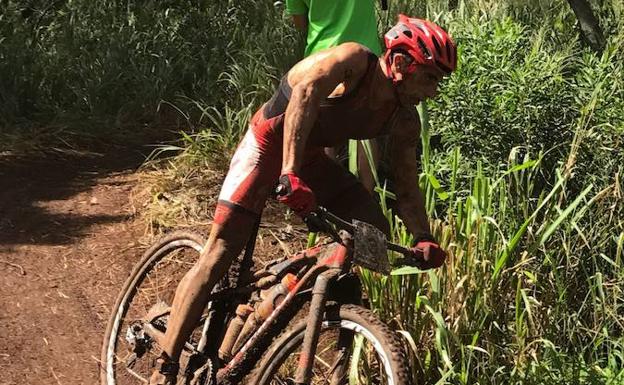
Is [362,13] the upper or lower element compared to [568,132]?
upper

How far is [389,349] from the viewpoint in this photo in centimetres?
308

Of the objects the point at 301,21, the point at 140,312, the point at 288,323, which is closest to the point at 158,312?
the point at 288,323

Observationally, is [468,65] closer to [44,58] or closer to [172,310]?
[172,310]

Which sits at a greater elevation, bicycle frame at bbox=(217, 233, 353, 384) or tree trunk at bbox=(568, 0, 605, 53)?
tree trunk at bbox=(568, 0, 605, 53)

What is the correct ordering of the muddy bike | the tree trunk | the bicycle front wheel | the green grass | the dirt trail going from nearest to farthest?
the bicycle front wheel, the muddy bike, the green grass, the dirt trail, the tree trunk

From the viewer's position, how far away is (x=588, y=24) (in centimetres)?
619

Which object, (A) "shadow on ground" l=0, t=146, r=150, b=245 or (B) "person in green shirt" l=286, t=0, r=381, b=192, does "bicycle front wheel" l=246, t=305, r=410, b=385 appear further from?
(A) "shadow on ground" l=0, t=146, r=150, b=245

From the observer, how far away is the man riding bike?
3188 mm

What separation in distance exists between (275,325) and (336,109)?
0.85 metres

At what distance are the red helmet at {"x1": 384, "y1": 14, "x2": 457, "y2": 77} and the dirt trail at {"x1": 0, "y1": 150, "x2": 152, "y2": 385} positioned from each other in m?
2.49

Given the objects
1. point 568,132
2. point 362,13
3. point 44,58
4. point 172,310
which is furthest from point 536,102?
point 44,58

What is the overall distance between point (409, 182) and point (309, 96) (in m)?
0.71

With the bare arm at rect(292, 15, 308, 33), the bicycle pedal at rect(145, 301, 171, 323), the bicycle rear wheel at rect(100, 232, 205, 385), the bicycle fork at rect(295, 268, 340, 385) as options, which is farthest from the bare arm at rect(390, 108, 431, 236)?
the bare arm at rect(292, 15, 308, 33)

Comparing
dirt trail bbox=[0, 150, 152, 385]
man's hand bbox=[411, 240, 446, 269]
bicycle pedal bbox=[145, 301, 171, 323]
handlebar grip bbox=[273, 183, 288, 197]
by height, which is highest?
handlebar grip bbox=[273, 183, 288, 197]
